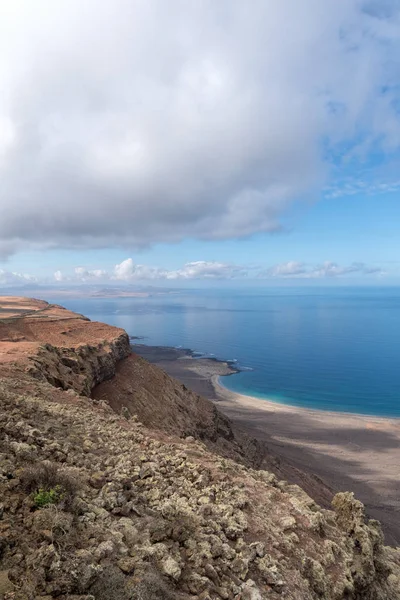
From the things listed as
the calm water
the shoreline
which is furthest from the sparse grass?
the calm water

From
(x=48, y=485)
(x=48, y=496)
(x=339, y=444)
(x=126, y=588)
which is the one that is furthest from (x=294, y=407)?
(x=126, y=588)

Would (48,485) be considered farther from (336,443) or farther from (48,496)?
(336,443)

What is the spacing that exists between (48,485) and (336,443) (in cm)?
6069

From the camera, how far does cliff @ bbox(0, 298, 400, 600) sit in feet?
18.4

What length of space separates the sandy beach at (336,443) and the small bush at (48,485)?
111 ft

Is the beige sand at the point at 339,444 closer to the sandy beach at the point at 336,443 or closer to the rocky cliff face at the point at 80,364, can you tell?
the sandy beach at the point at 336,443

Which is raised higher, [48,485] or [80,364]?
[48,485]

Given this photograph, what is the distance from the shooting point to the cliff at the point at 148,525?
5594 millimetres

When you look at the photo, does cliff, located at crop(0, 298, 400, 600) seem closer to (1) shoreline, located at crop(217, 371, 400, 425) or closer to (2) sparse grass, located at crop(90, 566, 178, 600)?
(2) sparse grass, located at crop(90, 566, 178, 600)

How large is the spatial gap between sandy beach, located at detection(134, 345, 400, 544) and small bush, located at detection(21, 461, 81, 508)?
33857mm

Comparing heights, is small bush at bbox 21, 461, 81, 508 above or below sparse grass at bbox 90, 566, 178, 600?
above

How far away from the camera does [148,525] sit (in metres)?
7.39

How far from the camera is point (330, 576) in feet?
27.9

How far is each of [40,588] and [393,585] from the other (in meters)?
11.0
